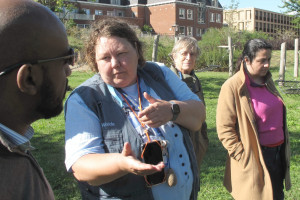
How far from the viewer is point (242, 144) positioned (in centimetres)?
342

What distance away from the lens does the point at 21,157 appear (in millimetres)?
1194

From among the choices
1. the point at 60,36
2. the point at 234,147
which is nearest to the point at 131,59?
the point at 60,36

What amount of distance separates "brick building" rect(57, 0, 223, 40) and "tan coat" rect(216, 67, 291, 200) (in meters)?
47.0

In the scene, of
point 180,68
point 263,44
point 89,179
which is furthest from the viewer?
point 180,68

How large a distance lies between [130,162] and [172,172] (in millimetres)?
554

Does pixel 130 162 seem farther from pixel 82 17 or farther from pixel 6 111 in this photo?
pixel 82 17

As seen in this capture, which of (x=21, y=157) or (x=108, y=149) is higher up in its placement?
(x=21, y=157)

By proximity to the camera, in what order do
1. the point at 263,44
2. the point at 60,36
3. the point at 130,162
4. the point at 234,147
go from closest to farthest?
1. the point at 60,36
2. the point at 130,162
3. the point at 234,147
4. the point at 263,44

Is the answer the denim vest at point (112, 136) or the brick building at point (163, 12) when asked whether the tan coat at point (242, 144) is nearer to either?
the denim vest at point (112, 136)

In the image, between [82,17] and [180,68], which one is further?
[82,17]

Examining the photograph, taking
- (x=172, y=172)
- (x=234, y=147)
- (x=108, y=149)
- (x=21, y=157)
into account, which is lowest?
(x=234, y=147)

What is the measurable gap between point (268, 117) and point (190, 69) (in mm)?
1083

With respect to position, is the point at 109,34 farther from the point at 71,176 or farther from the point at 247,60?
the point at 71,176

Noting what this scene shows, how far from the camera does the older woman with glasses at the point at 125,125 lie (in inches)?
73.5
